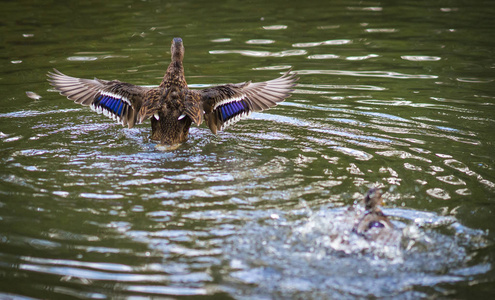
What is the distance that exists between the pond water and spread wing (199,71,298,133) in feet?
0.66

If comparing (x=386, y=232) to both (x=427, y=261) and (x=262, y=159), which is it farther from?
(x=262, y=159)

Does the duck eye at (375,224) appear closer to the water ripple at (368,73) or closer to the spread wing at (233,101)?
the spread wing at (233,101)

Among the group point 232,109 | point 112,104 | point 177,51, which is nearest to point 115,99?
point 112,104

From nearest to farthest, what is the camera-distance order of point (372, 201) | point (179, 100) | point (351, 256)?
point (351, 256)
point (372, 201)
point (179, 100)

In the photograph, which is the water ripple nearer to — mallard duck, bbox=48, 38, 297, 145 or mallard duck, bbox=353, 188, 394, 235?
mallard duck, bbox=48, 38, 297, 145

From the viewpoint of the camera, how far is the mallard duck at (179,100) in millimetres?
6996

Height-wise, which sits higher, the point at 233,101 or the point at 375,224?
the point at 233,101

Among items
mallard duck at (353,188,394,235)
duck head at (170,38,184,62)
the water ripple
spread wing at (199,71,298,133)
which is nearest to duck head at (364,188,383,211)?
mallard duck at (353,188,394,235)

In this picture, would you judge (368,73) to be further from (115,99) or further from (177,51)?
(115,99)

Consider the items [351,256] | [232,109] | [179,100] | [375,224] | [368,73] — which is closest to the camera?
[351,256]

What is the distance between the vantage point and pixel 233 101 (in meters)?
7.22

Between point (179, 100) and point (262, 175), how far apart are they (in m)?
1.81

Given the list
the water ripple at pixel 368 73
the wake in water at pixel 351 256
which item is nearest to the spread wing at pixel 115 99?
the wake in water at pixel 351 256

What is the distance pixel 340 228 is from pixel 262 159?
1.76 m
